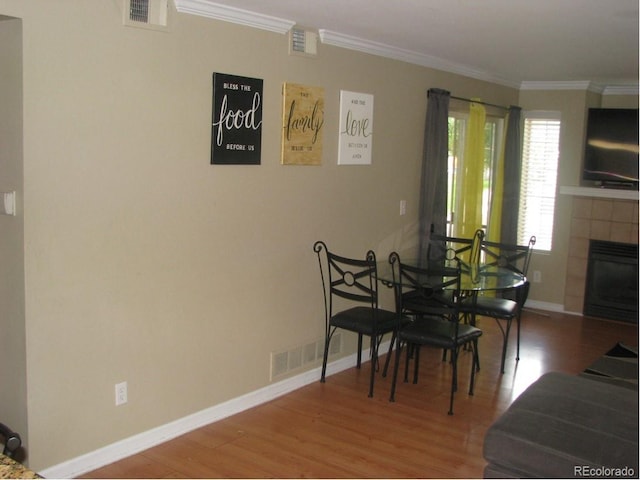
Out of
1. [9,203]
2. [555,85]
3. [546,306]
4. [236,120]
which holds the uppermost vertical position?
[555,85]

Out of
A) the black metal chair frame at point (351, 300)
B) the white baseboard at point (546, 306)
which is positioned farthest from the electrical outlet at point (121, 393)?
the white baseboard at point (546, 306)

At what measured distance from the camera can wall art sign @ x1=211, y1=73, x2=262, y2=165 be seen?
3.72 metres

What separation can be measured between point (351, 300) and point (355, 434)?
1.27 metres

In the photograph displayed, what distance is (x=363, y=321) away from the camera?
4.45m

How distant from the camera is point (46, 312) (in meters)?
3.03

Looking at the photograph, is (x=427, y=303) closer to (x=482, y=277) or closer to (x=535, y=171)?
(x=482, y=277)

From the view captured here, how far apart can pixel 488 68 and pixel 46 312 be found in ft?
14.2

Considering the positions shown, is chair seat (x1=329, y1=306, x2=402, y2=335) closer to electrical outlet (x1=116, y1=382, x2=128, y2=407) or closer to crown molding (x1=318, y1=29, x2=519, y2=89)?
electrical outlet (x1=116, y1=382, x2=128, y2=407)

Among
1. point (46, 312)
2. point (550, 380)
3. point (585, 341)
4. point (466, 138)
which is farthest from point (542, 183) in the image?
point (46, 312)

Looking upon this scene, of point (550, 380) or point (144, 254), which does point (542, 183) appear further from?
point (144, 254)

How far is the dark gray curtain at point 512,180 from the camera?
6.77 metres

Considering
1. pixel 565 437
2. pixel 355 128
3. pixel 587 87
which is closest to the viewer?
pixel 565 437

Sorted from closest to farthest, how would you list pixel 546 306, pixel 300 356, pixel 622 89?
pixel 300 356 → pixel 622 89 → pixel 546 306

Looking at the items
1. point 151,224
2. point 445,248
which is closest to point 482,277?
point 445,248
